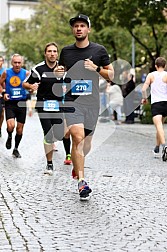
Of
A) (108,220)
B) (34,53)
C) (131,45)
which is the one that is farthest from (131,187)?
(34,53)

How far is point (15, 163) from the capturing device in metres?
11.8

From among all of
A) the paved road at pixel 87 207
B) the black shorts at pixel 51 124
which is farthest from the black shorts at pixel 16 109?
the black shorts at pixel 51 124

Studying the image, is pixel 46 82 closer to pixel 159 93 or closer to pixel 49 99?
pixel 49 99

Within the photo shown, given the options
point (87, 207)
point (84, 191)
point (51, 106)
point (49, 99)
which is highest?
point (49, 99)

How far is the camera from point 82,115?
8.17m

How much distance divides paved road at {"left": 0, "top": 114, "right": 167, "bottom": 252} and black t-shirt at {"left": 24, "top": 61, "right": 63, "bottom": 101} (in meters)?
1.19

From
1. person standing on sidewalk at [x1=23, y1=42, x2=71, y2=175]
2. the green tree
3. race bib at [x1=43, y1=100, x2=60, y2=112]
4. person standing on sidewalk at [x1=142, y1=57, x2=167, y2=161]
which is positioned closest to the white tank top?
person standing on sidewalk at [x1=142, y1=57, x2=167, y2=161]

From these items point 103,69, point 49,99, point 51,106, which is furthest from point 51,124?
point 103,69

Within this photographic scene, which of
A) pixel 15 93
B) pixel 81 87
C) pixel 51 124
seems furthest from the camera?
pixel 15 93

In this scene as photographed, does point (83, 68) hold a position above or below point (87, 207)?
above

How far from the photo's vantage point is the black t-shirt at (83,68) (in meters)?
8.12

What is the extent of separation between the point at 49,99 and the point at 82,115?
256 cm

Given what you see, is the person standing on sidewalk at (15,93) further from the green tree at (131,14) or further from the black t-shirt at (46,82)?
the green tree at (131,14)

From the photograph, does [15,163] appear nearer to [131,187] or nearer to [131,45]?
[131,187]
